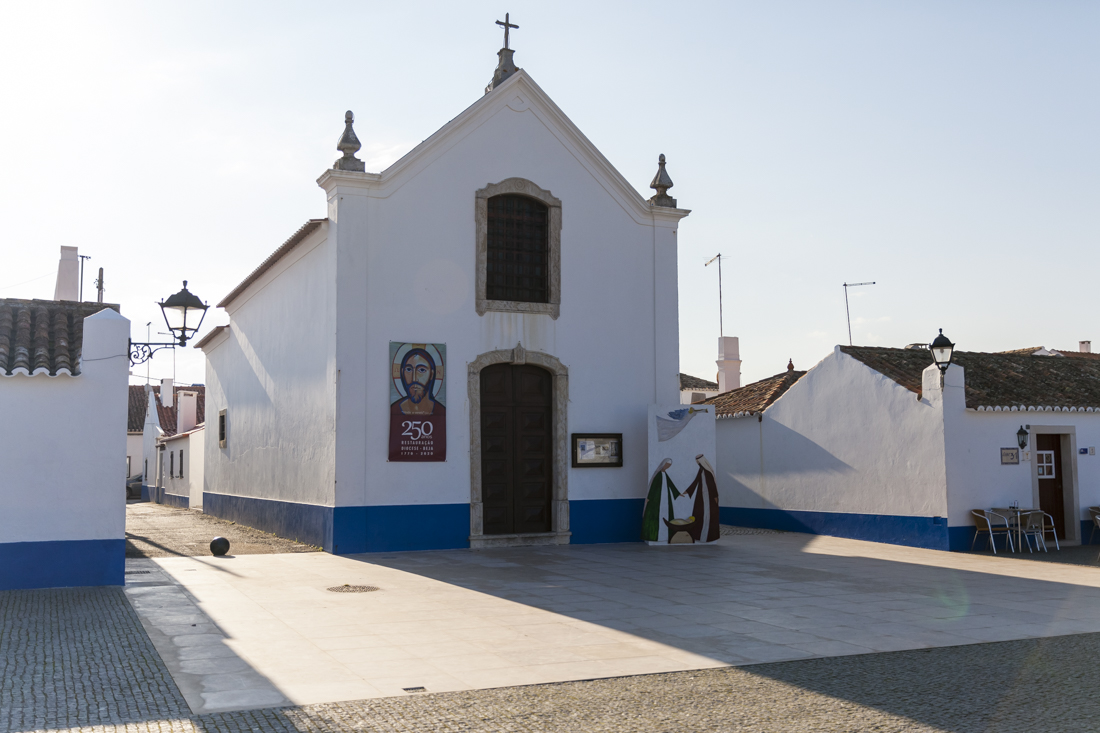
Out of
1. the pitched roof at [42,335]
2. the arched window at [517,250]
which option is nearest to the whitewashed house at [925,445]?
the arched window at [517,250]

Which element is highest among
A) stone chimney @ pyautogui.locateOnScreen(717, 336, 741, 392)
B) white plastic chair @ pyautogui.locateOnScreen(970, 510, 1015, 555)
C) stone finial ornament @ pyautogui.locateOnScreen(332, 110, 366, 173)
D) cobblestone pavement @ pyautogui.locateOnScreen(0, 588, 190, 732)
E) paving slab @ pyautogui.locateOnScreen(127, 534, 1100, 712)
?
stone finial ornament @ pyautogui.locateOnScreen(332, 110, 366, 173)

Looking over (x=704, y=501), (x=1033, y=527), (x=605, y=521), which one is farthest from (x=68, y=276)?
(x=1033, y=527)

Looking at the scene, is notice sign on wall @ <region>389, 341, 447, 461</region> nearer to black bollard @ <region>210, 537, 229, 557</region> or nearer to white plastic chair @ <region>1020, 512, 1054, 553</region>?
black bollard @ <region>210, 537, 229, 557</region>

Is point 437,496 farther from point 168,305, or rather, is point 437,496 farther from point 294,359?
point 168,305

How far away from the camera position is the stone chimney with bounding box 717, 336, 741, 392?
2719cm

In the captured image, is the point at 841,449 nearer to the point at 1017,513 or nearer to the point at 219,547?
the point at 1017,513

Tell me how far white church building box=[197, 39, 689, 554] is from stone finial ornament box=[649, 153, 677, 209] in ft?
0.11

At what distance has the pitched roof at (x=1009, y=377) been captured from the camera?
51.3 ft

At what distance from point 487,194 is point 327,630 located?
8.98 meters

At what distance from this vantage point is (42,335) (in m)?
10.5

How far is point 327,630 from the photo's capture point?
7.81 metres

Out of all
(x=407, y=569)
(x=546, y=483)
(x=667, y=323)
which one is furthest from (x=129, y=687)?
(x=667, y=323)

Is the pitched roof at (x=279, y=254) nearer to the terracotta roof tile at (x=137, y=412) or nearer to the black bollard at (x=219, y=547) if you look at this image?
the black bollard at (x=219, y=547)

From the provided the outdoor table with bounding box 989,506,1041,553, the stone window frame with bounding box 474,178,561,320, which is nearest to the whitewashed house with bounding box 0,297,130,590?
the stone window frame with bounding box 474,178,561,320
